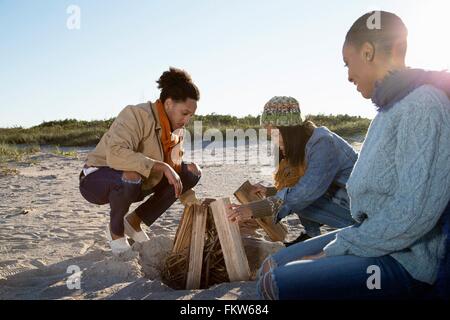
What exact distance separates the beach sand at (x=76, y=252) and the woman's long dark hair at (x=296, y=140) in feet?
2.07

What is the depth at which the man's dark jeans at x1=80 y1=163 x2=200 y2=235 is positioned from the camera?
3840 millimetres

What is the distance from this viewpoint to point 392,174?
70.4 inches

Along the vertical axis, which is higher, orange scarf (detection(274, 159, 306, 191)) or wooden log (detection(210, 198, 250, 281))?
orange scarf (detection(274, 159, 306, 191))

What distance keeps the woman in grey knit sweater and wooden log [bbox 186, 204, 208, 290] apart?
4.08ft

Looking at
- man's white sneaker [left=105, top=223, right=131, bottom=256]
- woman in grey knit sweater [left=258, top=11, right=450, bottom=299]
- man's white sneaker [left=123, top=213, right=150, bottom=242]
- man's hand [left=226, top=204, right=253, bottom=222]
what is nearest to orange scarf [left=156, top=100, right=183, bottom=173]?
man's white sneaker [left=123, top=213, right=150, bottom=242]

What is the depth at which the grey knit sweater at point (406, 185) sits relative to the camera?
5.53 feet

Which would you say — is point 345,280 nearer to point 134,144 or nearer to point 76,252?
point 134,144

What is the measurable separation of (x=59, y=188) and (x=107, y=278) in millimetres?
4534

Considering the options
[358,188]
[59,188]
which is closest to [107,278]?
[358,188]

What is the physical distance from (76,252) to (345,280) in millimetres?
2741

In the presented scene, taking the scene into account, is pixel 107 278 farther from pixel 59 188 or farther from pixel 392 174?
pixel 59 188

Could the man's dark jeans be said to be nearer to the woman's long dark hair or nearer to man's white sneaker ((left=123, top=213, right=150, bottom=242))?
man's white sneaker ((left=123, top=213, right=150, bottom=242))

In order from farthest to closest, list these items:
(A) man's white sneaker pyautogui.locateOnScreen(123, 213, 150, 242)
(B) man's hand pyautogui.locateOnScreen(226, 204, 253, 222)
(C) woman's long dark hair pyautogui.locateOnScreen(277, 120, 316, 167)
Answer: (A) man's white sneaker pyautogui.locateOnScreen(123, 213, 150, 242), (C) woman's long dark hair pyautogui.locateOnScreen(277, 120, 316, 167), (B) man's hand pyautogui.locateOnScreen(226, 204, 253, 222)
